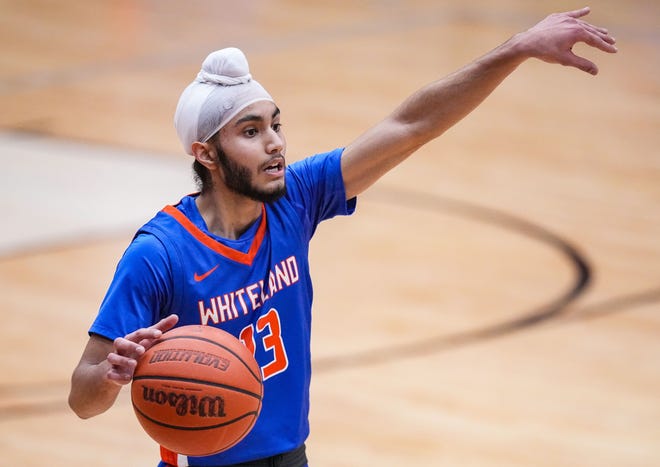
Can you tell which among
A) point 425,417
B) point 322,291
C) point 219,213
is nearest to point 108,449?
point 425,417

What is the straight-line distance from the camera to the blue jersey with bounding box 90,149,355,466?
3.98 metres

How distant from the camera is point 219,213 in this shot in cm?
432

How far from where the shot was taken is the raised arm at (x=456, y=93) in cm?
417

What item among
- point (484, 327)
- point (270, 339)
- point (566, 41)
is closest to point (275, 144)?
point (270, 339)

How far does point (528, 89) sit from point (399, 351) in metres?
6.77

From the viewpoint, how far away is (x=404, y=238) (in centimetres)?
995

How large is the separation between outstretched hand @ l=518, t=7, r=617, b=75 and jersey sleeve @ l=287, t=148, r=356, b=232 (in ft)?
2.77

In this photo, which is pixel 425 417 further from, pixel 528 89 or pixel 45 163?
pixel 528 89

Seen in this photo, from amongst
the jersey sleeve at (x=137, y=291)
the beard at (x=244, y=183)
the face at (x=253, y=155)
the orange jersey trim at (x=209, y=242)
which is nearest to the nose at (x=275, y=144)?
the face at (x=253, y=155)

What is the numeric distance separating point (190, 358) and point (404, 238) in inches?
243

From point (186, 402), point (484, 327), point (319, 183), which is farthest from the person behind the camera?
point (484, 327)

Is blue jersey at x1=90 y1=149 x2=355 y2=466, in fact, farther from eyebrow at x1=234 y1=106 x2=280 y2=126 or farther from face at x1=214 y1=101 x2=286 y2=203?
eyebrow at x1=234 y1=106 x2=280 y2=126

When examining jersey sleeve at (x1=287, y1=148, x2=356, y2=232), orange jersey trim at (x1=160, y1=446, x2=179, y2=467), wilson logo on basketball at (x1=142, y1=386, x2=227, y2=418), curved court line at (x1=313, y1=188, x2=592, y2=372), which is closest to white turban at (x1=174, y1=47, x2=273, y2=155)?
jersey sleeve at (x1=287, y1=148, x2=356, y2=232)

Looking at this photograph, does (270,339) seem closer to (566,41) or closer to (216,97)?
(216,97)
